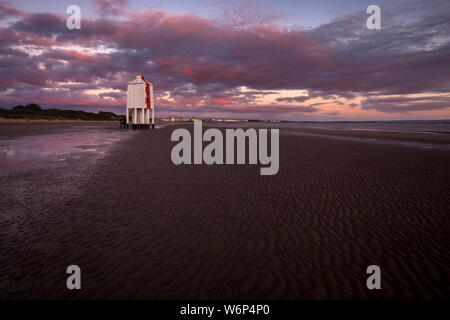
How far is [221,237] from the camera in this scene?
5066mm

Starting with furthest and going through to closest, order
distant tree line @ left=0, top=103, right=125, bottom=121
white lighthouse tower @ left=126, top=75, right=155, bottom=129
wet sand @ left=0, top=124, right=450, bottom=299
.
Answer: distant tree line @ left=0, top=103, right=125, bottom=121
white lighthouse tower @ left=126, top=75, right=155, bottom=129
wet sand @ left=0, top=124, right=450, bottom=299

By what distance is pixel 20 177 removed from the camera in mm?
9289

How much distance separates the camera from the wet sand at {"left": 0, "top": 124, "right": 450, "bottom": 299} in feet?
11.7

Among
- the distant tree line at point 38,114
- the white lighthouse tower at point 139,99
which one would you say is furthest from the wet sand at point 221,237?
the distant tree line at point 38,114

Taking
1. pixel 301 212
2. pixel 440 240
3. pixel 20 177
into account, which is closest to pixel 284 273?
pixel 301 212

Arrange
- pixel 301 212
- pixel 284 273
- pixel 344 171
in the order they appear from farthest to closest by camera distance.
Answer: pixel 344 171 → pixel 301 212 → pixel 284 273

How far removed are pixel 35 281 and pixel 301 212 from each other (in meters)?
6.15

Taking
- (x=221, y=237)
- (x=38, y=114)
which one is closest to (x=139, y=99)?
(x=221, y=237)

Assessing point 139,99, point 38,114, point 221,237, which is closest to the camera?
point 221,237

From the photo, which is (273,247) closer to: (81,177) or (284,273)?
(284,273)

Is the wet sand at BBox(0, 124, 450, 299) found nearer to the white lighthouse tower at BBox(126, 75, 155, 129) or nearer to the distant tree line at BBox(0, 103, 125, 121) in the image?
the white lighthouse tower at BBox(126, 75, 155, 129)

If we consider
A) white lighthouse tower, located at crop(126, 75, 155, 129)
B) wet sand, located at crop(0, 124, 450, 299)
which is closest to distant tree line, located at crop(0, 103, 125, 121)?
white lighthouse tower, located at crop(126, 75, 155, 129)

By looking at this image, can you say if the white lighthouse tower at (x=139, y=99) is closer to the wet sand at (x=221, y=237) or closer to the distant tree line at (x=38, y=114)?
the distant tree line at (x=38, y=114)

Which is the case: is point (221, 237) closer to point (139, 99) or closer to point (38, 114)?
point (139, 99)
